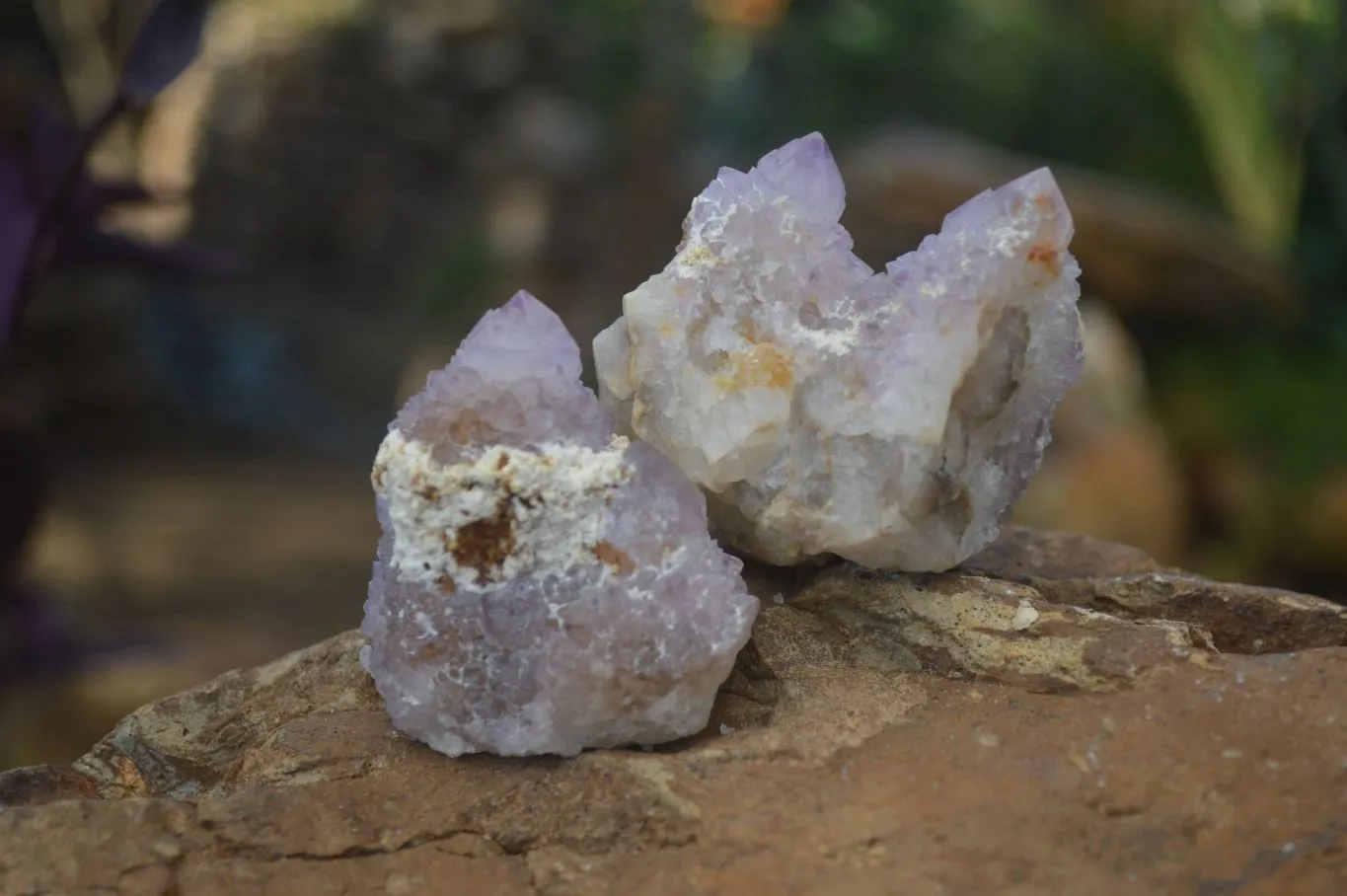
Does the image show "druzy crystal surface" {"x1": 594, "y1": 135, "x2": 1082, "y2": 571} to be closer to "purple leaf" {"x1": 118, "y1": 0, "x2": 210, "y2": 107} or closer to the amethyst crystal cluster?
the amethyst crystal cluster

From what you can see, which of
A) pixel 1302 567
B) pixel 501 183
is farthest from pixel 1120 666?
pixel 501 183

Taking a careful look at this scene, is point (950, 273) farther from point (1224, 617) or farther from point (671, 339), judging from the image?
Answer: point (1224, 617)

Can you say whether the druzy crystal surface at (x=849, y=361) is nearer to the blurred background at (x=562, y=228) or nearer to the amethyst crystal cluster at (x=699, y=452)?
A: the amethyst crystal cluster at (x=699, y=452)

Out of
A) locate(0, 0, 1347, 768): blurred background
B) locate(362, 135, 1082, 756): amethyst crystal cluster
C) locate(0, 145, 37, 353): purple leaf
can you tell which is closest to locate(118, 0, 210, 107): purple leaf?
locate(0, 145, 37, 353): purple leaf

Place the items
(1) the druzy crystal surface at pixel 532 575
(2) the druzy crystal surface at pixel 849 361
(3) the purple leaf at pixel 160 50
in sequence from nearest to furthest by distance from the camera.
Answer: (1) the druzy crystal surface at pixel 532 575
(2) the druzy crystal surface at pixel 849 361
(3) the purple leaf at pixel 160 50

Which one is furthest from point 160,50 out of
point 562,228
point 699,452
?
point 562,228

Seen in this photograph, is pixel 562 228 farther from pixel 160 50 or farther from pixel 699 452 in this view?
pixel 699 452

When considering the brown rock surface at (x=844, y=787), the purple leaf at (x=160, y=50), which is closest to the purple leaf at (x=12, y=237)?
the purple leaf at (x=160, y=50)
